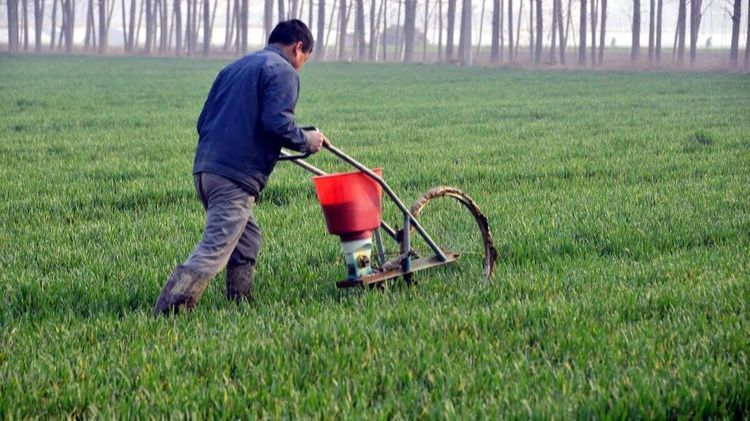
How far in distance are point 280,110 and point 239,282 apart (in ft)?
3.93

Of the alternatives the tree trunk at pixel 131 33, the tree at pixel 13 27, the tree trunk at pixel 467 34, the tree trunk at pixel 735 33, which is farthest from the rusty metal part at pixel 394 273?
the tree trunk at pixel 131 33

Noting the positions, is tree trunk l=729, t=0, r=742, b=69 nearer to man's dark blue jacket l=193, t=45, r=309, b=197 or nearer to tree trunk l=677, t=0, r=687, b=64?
tree trunk l=677, t=0, r=687, b=64

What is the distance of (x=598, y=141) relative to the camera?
1584 centimetres

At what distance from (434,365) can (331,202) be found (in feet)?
5.26

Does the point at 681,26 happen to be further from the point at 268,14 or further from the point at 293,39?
the point at 293,39

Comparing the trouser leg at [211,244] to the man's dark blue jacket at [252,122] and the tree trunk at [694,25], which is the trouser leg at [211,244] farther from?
the tree trunk at [694,25]

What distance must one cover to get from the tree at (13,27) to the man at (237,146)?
78448 millimetres

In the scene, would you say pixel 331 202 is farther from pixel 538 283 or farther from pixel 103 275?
pixel 103 275

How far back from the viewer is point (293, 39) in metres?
5.93

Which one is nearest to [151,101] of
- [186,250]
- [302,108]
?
[302,108]

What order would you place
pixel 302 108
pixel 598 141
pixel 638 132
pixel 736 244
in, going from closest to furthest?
pixel 736 244 < pixel 598 141 < pixel 638 132 < pixel 302 108

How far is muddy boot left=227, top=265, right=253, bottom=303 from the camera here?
6.07 m

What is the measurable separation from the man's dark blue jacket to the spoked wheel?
4.37 feet

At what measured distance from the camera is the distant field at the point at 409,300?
4.11 metres
